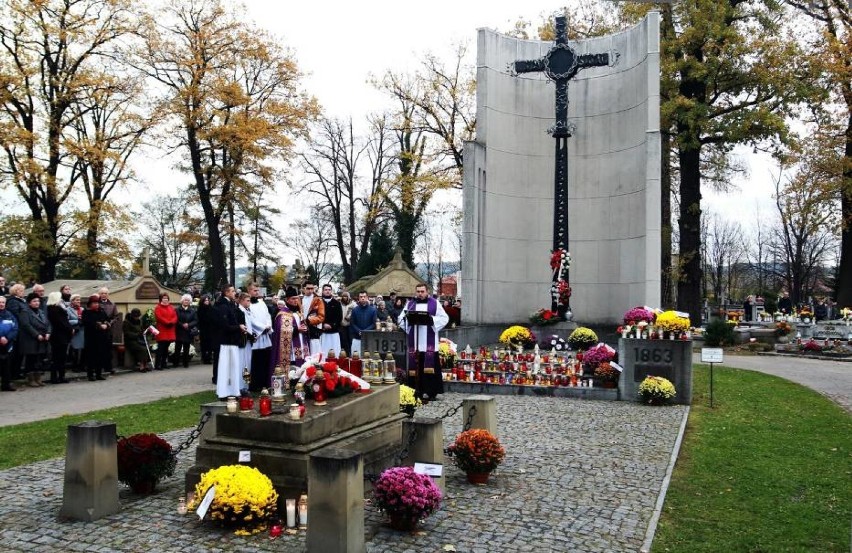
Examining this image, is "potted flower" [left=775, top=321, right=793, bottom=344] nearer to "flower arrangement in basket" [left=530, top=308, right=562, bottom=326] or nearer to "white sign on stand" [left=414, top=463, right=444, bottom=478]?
"flower arrangement in basket" [left=530, top=308, right=562, bottom=326]

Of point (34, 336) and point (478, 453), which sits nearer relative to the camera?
point (478, 453)

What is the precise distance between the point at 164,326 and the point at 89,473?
12598mm

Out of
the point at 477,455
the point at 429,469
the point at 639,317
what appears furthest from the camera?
the point at 639,317

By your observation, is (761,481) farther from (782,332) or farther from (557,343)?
(782,332)

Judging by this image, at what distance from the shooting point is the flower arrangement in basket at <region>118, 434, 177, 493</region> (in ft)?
24.0

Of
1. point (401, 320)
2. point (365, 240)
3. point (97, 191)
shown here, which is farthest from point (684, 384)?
point (365, 240)

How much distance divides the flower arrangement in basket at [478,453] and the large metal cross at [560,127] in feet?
51.8

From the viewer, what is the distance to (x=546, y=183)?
26.2 m

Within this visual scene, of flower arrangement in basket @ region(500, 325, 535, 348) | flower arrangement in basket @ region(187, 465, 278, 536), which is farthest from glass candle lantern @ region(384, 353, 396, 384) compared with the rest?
flower arrangement in basket @ region(500, 325, 535, 348)

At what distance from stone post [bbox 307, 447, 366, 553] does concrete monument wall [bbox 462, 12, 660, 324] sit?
1779cm

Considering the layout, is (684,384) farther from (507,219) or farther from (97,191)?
(97,191)

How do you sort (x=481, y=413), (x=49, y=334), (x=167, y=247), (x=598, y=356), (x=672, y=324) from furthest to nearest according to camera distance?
1. (x=167, y=247)
2. (x=49, y=334)
3. (x=598, y=356)
4. (x=672, y=324)
5. (x=481, y=413)

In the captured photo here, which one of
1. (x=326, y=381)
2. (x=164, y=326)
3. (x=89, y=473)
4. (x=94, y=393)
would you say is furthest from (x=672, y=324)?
(x=164, y=326)

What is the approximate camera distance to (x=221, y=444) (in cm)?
709
